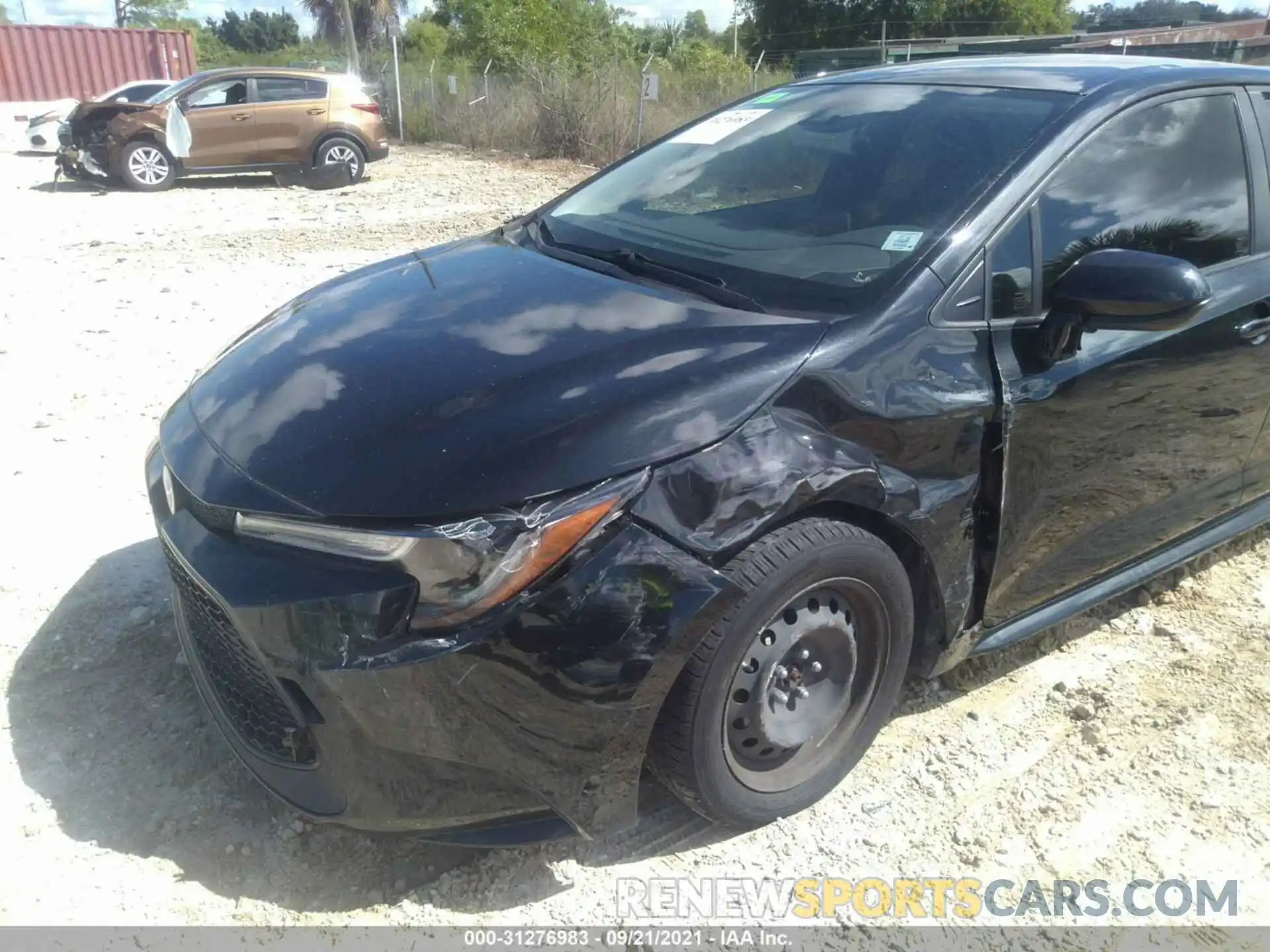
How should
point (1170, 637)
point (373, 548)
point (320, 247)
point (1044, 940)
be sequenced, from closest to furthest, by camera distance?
point (373, 548), point (1044, 940), point (1170, 637), point (320, 247)

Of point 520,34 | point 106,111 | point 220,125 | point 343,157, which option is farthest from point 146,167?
point 520,34

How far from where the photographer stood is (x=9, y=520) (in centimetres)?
377

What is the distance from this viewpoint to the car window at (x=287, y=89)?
43.8 feet

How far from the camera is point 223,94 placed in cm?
1322

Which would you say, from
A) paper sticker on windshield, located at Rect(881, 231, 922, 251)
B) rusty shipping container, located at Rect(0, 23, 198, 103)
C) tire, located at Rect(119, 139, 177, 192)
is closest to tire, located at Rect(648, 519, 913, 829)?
paper sticker on windshield, located at Rect(881, 231, 922, 251)

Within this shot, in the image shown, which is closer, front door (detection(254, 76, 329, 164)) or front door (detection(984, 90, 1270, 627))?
front door (detection(984, 90, 1270, 627))

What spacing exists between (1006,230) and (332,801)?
2.08 m

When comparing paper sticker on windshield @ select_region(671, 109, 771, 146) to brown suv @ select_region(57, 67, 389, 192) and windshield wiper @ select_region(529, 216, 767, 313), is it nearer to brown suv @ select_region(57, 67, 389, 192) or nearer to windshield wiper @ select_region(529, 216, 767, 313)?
windshield wiper @ select_region(529, 216, 767, 313)

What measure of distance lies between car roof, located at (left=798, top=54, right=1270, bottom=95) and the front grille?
254cm

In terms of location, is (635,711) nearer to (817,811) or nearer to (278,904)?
(817,811)

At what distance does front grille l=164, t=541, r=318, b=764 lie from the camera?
2.09 metres

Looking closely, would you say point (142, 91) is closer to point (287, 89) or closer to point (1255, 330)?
point (287, 89)

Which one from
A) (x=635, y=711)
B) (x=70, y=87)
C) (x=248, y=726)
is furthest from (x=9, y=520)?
(x=70, y=87)

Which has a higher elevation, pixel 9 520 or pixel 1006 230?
pixel 1006 230
